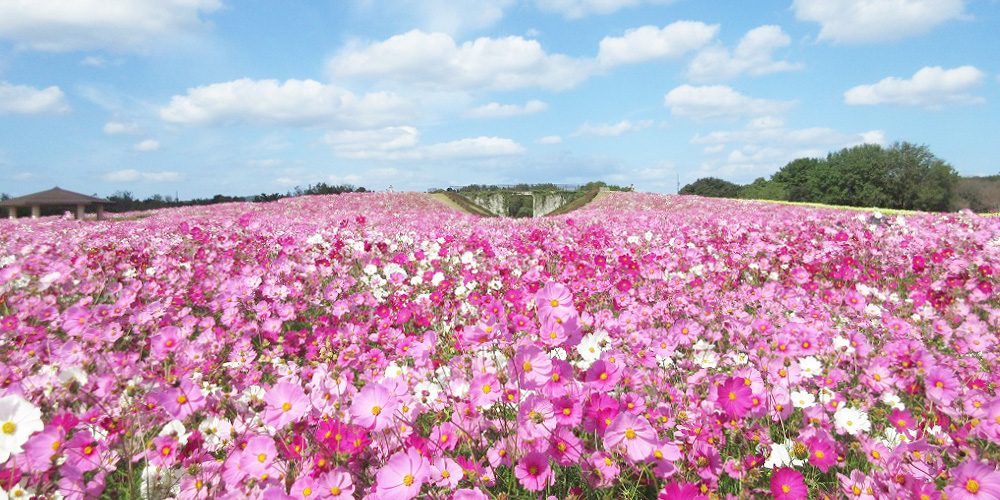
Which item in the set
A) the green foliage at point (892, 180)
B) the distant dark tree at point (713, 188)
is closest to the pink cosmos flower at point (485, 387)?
the green foliage at point (892, 180)

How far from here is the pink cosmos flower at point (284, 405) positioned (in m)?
1.74

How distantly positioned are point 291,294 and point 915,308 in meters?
5.69

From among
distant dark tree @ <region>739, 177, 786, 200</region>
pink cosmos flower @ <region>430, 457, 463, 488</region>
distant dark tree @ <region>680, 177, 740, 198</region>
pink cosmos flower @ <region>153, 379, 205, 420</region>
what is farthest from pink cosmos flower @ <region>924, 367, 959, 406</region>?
distant dark tree @ <region>680, 177, 740, 198</region>

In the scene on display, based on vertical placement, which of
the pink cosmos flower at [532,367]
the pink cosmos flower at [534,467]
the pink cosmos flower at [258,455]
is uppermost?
the pink cosmos flower at [532,367]

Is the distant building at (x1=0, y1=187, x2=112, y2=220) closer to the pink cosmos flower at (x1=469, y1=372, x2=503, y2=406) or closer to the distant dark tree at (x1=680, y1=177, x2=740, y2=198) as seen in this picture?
the pink cosmos flower at (x1=469, y1=372, x2=503, y2=406)

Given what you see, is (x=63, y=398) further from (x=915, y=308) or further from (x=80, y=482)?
(x=915, y=308)

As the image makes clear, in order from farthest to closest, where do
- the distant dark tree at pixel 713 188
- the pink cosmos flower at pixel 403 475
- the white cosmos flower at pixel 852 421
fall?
the distant dark tree at pixel 713 188
the white cosmos flower at pixel 852 421
the pink cosmos flower at pixel 403 475

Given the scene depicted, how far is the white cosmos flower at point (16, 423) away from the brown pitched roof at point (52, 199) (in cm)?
3669

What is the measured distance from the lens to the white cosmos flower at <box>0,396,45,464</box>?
1607 millimetres

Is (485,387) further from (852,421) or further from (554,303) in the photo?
(852,421)

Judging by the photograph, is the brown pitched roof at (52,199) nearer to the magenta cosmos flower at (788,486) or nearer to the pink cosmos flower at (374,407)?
the pink cosmos flower at (374,407)

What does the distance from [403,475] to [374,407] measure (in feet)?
0.85

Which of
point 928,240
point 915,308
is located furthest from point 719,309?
point 928,240

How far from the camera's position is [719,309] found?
3949mm
